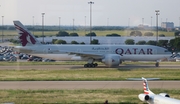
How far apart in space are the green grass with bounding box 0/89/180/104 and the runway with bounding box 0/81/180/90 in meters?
1.59

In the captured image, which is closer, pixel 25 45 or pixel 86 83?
pixel 86 83

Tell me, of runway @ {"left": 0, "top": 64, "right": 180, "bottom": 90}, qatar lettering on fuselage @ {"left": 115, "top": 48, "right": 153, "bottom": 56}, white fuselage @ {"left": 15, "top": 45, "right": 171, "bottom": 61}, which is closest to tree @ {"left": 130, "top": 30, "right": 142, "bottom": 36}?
white fuselage @ {"left": 15, "top": 45, "right": 171, "bottom": 61}

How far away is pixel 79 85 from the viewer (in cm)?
2438

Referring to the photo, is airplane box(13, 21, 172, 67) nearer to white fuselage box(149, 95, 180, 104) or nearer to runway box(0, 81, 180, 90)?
runway box(0, 81, 180, 90)

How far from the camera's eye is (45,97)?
1964 cm

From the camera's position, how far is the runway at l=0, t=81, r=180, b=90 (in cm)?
2334

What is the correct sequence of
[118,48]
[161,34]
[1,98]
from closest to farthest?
[1,98] < [118,48] < [161,34]

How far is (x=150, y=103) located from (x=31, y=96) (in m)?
6.47

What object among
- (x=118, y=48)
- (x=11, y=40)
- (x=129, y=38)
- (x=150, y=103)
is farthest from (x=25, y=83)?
(x=11, y=40)

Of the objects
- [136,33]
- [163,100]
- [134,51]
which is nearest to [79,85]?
[163,100]

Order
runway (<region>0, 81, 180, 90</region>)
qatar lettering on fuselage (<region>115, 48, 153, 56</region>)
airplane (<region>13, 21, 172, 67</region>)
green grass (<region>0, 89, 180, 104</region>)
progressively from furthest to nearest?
qatar lettering on fuselage (<region>115, 48, 153, 56</region>), airplane (<region>13, 21, 172, 67</region>), runway (<region>0, 81, 180, 90</region>), green grass (<region>0, 89, 180, 104</region>)

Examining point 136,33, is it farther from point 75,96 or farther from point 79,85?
point 75,96

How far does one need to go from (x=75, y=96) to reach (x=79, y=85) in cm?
441

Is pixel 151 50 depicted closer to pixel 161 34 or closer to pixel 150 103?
pixel 150 103
